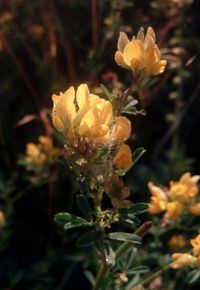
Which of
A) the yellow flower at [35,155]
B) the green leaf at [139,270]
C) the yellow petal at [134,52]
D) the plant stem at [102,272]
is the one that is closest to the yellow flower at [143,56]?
the yellow petal at [134,52]

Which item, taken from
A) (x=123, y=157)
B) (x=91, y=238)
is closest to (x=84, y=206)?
(x=91, y=238)

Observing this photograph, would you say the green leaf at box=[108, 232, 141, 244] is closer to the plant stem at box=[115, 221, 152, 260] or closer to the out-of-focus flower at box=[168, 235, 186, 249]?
the plant stem at box=[115, 221, 152, 260]

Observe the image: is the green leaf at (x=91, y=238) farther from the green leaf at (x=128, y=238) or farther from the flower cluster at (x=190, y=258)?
the flower cluster at (x=190, y=258)

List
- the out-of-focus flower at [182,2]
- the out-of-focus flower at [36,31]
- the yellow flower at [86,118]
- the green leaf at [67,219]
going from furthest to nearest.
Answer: the out-of-focus flower at [36,31]
the out-of-focus flower at [182,2]
the green leaf at [67,219]
the yellow flower at [86,118]

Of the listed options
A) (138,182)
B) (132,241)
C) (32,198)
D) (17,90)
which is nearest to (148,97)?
(138,182)

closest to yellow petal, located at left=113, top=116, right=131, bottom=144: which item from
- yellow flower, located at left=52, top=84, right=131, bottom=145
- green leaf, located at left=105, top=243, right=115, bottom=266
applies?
yellow flower, located at left=52, top=84, right=131, bottom=145
